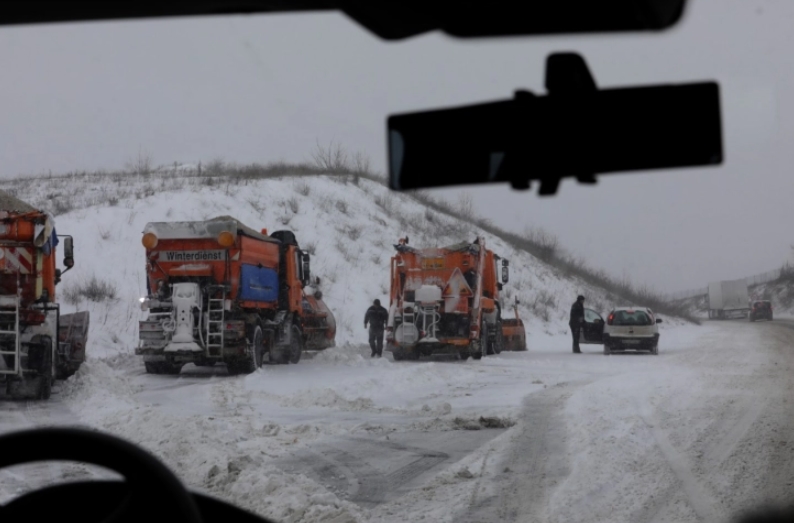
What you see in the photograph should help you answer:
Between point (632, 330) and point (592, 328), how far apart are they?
8.12 ft

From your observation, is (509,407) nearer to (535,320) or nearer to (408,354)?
(408,354)

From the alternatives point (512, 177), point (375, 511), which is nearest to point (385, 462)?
point (375, 511)

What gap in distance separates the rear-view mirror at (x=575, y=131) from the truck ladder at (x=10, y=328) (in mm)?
11752

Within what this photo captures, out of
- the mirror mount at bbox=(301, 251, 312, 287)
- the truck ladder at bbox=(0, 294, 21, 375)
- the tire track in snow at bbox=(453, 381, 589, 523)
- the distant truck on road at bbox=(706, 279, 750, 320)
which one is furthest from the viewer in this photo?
the distant truck on road at bbox=(706, 279, 750, 320)

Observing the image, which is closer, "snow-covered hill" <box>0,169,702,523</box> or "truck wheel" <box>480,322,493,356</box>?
"snow-covered hill" <box>0,169,702,523</box>

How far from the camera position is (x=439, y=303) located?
23.5 meters

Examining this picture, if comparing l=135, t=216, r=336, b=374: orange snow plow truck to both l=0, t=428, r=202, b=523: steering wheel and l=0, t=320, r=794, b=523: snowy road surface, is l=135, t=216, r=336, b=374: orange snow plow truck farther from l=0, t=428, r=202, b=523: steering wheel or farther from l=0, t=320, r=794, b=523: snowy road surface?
l=0, t=428, r=202, b=523: steering wheel

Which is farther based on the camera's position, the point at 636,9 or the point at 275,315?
the point at 275,315

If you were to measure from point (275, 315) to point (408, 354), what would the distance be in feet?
13.4

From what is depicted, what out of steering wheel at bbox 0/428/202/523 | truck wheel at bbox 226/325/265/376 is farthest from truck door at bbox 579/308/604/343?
steering wheel at bbox 0/428/202/523

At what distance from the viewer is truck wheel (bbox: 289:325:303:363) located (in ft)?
70.1

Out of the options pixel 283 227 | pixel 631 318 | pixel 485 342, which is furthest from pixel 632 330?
pixel 283 227

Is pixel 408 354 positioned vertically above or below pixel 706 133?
below

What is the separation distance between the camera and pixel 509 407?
1305cm
